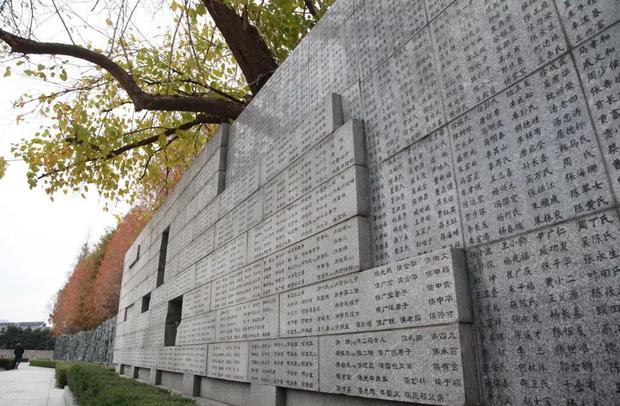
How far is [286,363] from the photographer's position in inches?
140

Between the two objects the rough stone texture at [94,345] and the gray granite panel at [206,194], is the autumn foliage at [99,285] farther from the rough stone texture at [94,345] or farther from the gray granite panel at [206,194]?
the gray granite panel at [206,194]

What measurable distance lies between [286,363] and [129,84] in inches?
175

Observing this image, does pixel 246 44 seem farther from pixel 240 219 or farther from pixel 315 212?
pixel 315 212

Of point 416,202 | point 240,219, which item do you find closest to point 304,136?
point 240,219

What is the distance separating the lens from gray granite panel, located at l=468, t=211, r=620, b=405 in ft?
5.38

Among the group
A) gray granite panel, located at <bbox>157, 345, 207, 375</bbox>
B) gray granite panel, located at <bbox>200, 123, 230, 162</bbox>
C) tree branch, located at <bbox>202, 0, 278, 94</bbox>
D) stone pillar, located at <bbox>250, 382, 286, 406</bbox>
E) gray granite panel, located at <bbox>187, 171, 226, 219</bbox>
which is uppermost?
tree branch, located at <bbox>202, 0, 278, 94</bbox>

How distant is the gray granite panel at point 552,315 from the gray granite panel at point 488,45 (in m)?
0.88

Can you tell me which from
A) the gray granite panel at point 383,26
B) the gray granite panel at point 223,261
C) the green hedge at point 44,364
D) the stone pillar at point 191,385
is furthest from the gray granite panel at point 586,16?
the green hedge at point 44,364

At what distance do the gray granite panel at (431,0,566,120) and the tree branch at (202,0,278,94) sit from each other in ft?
14.2

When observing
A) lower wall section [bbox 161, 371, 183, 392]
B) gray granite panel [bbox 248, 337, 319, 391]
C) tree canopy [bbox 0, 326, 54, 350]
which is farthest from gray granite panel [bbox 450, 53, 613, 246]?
tree canopy [bbox 0, 326, 54, 350]

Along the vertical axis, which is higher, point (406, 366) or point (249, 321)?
point (249, 321)

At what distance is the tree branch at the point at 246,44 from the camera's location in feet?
21.6

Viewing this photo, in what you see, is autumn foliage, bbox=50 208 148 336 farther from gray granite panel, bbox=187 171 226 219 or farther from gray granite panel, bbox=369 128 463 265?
gray granite panel, bbox=369 128 463 265

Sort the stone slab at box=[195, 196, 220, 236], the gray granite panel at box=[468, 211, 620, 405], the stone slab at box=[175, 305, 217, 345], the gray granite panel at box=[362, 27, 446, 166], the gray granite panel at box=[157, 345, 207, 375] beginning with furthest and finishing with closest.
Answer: the stone slab at box=[195, 196, 220, 236] < the gray granite panel at box=[157, 345, 207, 375] < the stone slab at box=[175, 305, 217, 345] < the gray granite panel at box=[362, 27, 446, 166] < the gray granite panel at box=[468, 211, 620, 405]
